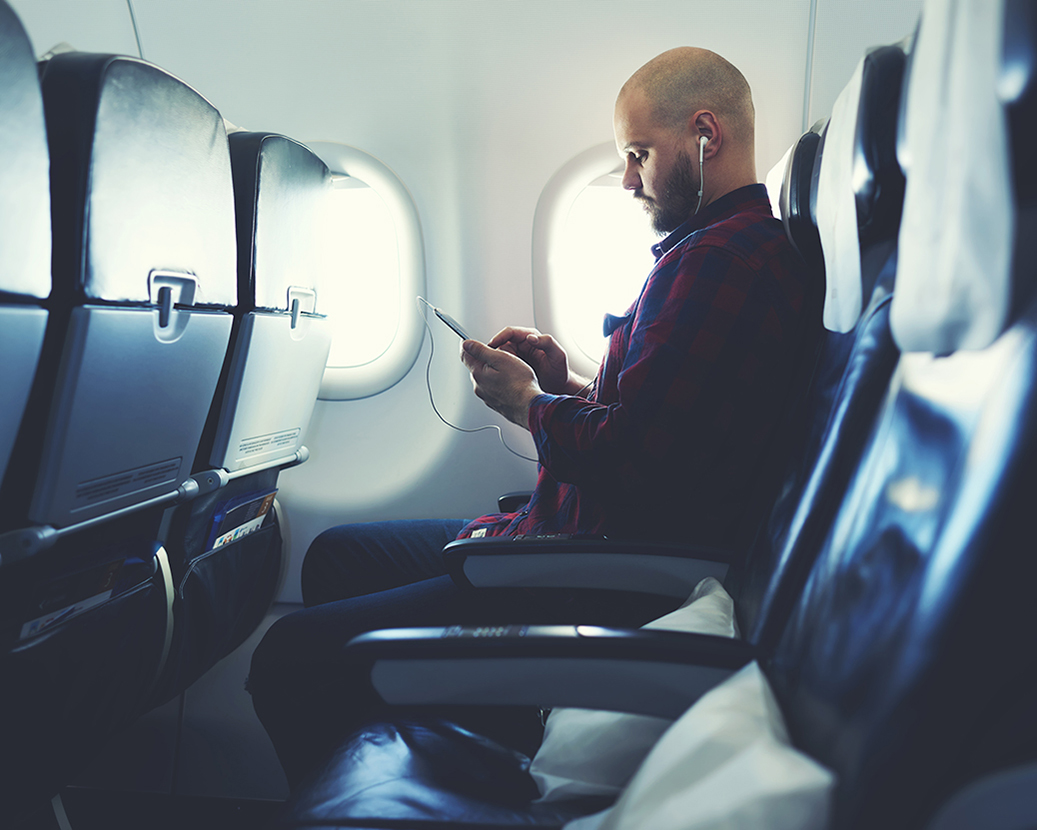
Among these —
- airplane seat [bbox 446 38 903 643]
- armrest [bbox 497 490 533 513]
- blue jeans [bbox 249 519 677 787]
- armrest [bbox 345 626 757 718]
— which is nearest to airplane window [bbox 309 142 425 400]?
armrest [bbox 497 490 533 513]

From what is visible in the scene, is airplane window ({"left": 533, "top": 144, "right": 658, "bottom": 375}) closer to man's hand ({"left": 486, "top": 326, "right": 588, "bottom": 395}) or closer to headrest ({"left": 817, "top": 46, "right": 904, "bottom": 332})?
man's hand ({"left": 486, "top": 326, "right": 588, "bottom": 395})

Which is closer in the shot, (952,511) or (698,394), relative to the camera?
(952,511)

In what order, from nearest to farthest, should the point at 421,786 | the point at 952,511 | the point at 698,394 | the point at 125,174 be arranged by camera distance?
the point at 952,511
the point at 421,786
the point at 125,174
the point at 698,394

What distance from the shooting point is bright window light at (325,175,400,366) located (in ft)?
6.86

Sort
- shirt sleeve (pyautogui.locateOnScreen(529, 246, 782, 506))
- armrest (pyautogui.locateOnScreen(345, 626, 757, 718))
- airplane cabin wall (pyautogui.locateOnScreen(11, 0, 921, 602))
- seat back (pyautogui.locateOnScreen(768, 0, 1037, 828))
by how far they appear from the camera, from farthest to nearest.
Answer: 1. airplane cabin wall (pyautogui.locateOnScreen(11, 0, 921, 602))
2. shirt sleeve (pyautogui.locateOnScreen(529, 246, 782, 506))
3. armrest (pyautogui.locateOnScreen(345, 626, 757, 718))
4. seat back (pyautogui.locateOnScreen(768, 0, 1037, 828))

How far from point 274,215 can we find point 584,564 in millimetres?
913

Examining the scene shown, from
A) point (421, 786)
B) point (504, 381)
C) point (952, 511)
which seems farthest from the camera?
point (504, 381)

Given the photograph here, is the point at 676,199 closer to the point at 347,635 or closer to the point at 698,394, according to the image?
the point at 698,394

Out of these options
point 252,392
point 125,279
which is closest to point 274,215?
point 252,392

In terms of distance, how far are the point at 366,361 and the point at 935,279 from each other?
1860 mm

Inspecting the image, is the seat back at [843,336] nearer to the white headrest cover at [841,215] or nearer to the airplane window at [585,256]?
the white headrest cover at [841,215]

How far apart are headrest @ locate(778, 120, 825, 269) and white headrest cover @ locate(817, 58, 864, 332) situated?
67 millimetres

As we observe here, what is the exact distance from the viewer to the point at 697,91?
1474 mm

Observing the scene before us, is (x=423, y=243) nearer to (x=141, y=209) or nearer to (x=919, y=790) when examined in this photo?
(x=141, y=209)
